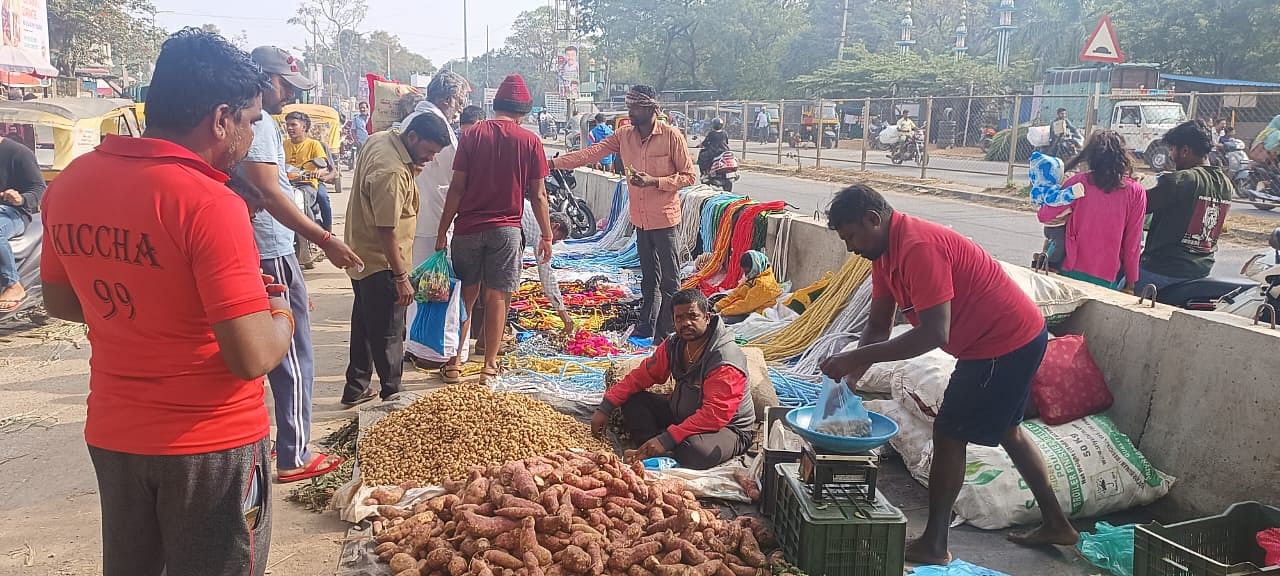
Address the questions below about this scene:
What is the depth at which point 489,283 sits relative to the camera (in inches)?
213

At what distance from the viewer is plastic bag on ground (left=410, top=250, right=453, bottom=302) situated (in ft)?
17.3

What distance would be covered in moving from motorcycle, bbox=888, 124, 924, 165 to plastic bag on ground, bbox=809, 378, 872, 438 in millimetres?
21230

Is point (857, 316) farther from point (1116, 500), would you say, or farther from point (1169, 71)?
point (1169, 71)

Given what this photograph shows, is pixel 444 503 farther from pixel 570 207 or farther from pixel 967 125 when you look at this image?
pixel 967 125

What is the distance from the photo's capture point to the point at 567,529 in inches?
125

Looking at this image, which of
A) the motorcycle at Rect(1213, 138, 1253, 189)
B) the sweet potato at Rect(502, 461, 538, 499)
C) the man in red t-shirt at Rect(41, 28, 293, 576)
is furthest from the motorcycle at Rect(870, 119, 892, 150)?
the man in red t-shirt at Rect(41, 28, 293, 576)

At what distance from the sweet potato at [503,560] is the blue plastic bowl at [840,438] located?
114 centimetres

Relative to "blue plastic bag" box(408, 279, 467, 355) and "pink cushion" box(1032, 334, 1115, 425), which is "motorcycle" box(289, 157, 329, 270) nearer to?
"blue plastic bag" box(408, 279, 467, 355)

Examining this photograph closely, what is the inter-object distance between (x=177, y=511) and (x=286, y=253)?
2.13 m

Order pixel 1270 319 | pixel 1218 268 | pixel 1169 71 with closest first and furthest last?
pixel 1270 319 < pixel 1218 268 < pixel 1169 71

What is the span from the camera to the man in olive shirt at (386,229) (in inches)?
181

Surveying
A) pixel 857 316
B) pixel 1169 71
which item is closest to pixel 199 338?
pixel 857 316

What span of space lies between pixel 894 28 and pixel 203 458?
174ft

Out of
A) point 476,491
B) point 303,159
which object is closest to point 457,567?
point 476,491
